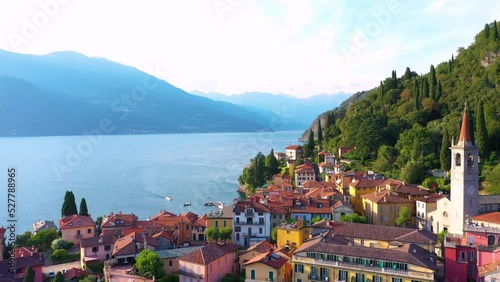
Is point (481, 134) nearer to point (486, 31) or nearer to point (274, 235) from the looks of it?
point (274, 235)

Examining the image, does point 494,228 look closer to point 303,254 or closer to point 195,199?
point 303,254

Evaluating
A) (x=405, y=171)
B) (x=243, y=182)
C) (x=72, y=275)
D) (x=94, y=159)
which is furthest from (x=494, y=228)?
(x=94, y=159)

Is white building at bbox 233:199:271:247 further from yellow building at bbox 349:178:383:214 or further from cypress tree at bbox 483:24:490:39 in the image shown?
cypress tree at bbox 483:24:490:39

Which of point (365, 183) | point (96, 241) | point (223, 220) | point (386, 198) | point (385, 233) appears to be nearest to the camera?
point (385, 233)

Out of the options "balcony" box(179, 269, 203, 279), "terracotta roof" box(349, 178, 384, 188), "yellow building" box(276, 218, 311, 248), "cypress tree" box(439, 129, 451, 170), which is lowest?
"balcony" box(179, 269, 203, 279)

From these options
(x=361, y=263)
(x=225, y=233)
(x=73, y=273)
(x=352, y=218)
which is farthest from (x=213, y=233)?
(x=361, y=263)

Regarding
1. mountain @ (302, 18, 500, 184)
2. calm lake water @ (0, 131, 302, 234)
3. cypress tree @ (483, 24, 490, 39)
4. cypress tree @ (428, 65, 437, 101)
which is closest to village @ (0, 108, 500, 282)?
mountain @ (302, 18, 500, 184)

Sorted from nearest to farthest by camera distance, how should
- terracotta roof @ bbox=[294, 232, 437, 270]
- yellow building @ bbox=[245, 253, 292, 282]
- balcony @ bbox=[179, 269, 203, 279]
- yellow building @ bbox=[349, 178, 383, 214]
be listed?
terracotta roof @ bbox=[294, 232, 437, 270] → yellow building @ bbox=[245, 253, 292, 282] → balcony @ bbox=[179, 269, 203, 279] → yellow building @ bbox=[349, 178, 383, 214]

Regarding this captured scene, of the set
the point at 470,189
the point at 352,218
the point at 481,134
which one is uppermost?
the point at 481,134
